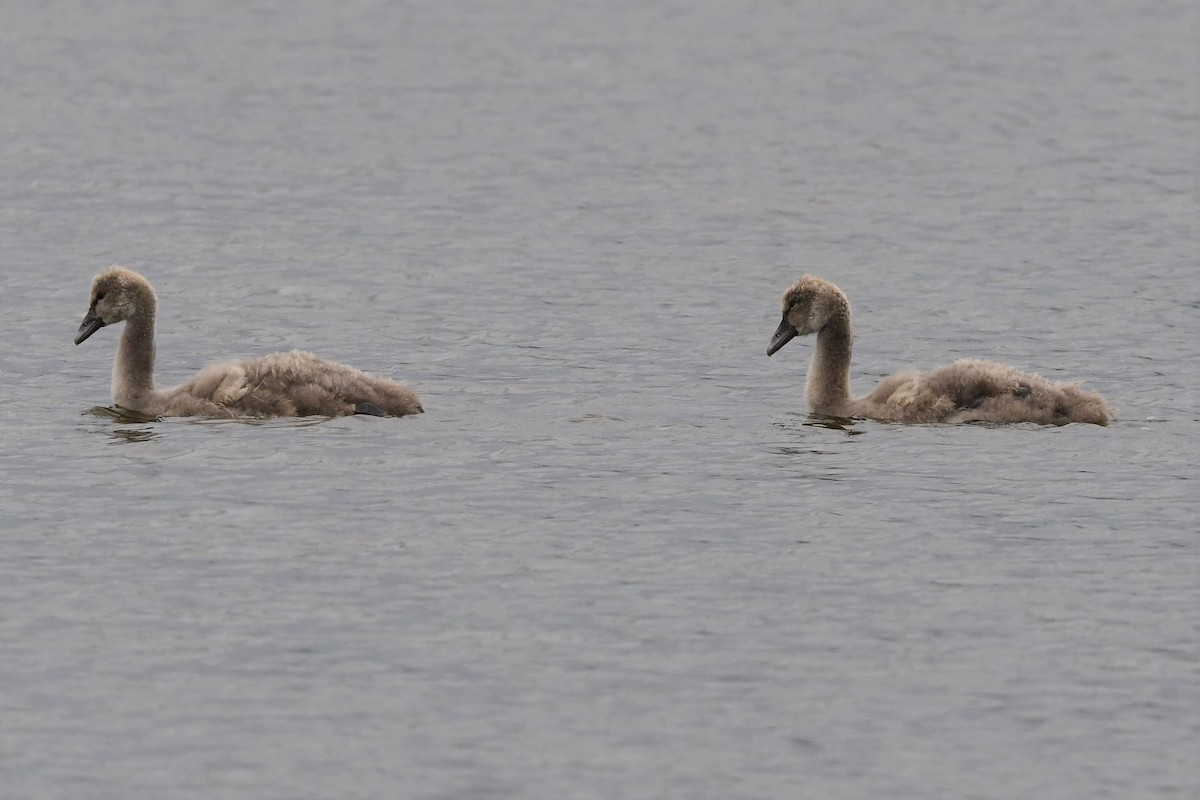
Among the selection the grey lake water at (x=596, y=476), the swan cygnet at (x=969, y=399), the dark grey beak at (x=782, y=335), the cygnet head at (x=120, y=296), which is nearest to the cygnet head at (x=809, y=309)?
the dark grey beak at (x=782, y=335)

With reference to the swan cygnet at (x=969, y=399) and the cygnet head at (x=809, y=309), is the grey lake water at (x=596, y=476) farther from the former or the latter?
the cygnet head at (x=809, y=309)

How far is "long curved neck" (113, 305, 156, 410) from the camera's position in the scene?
20.8 metres

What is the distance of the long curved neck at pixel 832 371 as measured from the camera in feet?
69.8

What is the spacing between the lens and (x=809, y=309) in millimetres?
21969

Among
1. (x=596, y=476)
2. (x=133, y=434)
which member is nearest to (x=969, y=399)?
(x=596, y=476)

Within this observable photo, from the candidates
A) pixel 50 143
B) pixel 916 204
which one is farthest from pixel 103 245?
pixel 916 204

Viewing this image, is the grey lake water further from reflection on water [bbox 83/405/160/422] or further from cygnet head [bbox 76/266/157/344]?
cygnet head [bbox 76/266/157/344]

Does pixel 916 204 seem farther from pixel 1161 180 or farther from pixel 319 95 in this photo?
pixel 319 95

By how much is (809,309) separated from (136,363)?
6302mm

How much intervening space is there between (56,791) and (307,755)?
4.43 feet

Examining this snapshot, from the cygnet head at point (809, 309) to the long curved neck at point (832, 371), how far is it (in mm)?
53

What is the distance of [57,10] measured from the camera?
5669 cm

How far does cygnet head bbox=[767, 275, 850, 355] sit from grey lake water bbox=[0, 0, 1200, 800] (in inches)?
Result: 28.7

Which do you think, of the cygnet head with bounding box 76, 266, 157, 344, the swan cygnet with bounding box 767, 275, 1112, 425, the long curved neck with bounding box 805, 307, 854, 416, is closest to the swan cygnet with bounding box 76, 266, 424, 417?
the cygnet head with bounding box 76, 266, 157, 344
